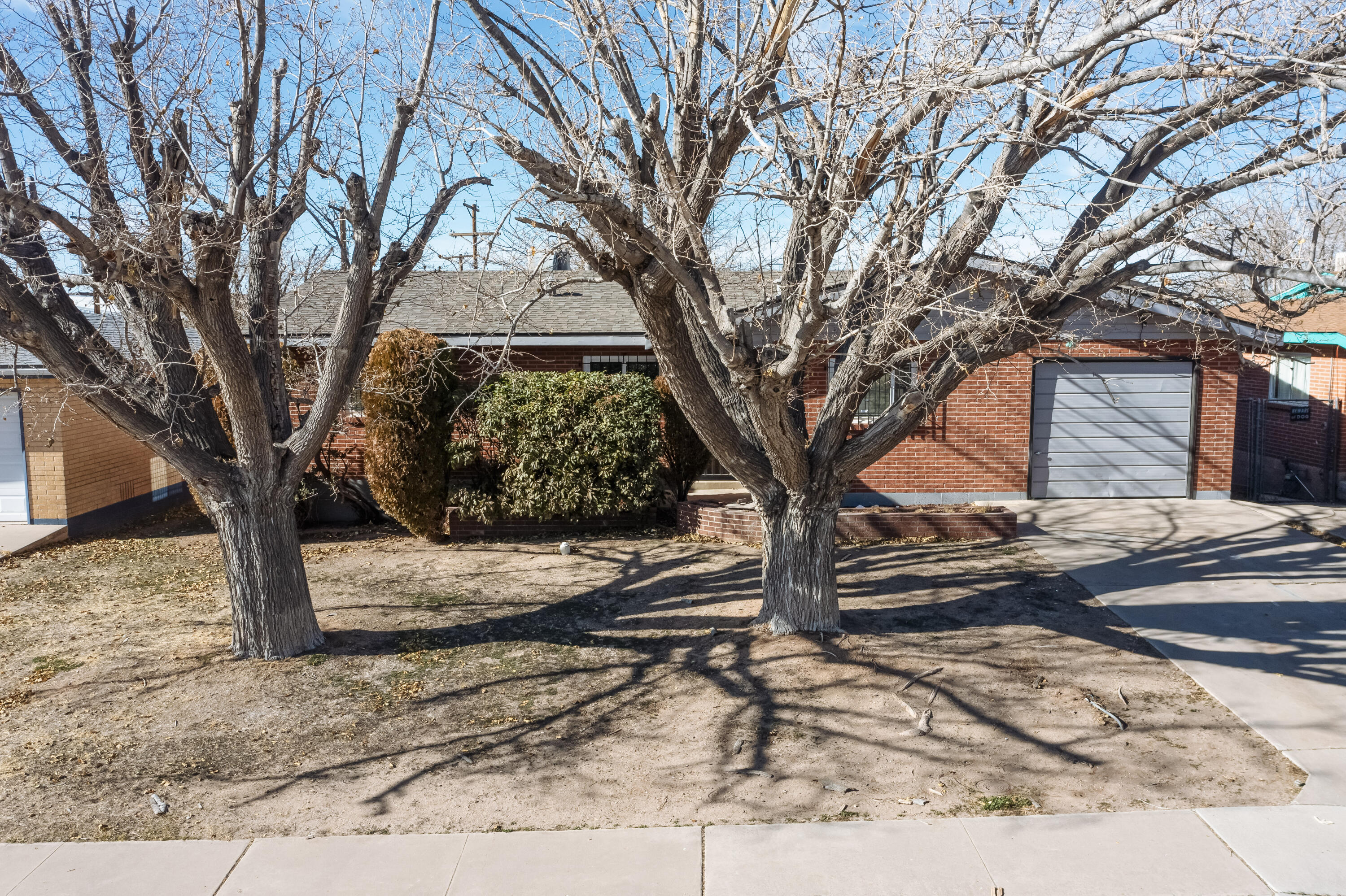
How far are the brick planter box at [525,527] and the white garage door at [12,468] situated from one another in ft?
20.1

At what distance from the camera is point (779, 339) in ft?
22.1

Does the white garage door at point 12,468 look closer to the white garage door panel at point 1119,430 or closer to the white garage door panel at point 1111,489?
the white garage door panel at point 1119,430

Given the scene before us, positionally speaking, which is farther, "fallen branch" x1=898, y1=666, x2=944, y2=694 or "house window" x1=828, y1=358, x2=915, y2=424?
"house window" x1=828, y1=358, x2=915, y2=424

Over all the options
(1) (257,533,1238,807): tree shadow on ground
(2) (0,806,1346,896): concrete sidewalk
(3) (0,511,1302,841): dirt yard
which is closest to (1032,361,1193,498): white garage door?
(1) (257,533,1238,807): tree shadow on ground

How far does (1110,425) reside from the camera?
528 inches

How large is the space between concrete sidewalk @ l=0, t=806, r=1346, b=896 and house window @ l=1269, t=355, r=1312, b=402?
1344 centimetres

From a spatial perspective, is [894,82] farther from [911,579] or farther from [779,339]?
[911,579]

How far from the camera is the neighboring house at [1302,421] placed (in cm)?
1400

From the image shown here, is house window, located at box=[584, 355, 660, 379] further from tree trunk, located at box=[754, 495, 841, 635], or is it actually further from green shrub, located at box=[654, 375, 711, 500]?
tree trunk, located at box=[754, 495, 841, 635]

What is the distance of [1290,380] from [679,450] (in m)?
12.2

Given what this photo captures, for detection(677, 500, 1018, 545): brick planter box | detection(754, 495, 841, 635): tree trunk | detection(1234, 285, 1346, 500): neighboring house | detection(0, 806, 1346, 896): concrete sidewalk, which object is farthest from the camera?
detection(1234, 285, 1346, 500): neighboring house

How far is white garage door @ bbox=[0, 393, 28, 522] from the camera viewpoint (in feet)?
41.3

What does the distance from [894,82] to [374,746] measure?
567 centimetres

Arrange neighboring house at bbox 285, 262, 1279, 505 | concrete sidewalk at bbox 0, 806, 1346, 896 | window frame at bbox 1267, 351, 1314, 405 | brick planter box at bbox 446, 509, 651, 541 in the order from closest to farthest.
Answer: concrete sidewalk at bbox 0, 806, 1346, 896, brick planter box at bbox 446, 509, 651, 541, neighboring house at bbox 285, 262, 1279, 505, window frame at bbox 1267, 351, 1314, 405
